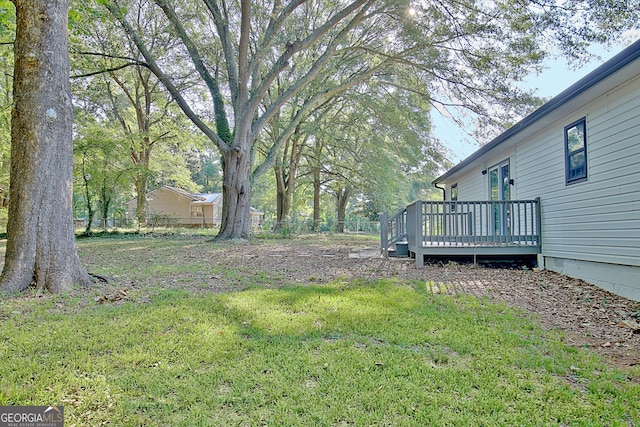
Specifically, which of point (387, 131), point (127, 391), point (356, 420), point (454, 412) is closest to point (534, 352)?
point (454, 412)

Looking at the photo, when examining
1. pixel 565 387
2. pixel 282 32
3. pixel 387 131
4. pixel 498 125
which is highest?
pixel 282 32

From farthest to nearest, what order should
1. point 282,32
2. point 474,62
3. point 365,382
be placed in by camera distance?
point 282,32, point 474,62, point 365,382

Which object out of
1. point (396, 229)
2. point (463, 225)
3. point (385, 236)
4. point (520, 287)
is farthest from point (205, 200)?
point (520, 287)

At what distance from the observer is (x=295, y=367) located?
2.63 m

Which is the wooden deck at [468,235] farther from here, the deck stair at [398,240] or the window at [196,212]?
the window at [196,212]

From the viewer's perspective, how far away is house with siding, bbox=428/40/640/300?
4.89m

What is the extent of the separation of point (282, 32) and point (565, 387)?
12328 millimetres

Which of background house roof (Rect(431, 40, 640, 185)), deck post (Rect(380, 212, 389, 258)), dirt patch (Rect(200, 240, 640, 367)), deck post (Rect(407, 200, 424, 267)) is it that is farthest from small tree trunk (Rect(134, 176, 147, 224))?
background house roof (Rect(431, 40, 640, 185))

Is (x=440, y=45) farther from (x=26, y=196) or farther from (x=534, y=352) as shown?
(x=26, y=196)

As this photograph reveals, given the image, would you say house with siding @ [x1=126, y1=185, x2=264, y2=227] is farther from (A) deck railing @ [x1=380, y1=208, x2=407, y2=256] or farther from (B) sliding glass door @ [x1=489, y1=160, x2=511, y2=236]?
(B) sliding glass door @ [x1=489, y1=160, x2=511, y2=236]

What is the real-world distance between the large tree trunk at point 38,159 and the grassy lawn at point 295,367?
20.5 inches

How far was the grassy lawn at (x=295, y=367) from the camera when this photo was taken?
82.0 inches

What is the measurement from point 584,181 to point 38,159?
837 cm

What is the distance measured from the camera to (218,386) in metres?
2.36
